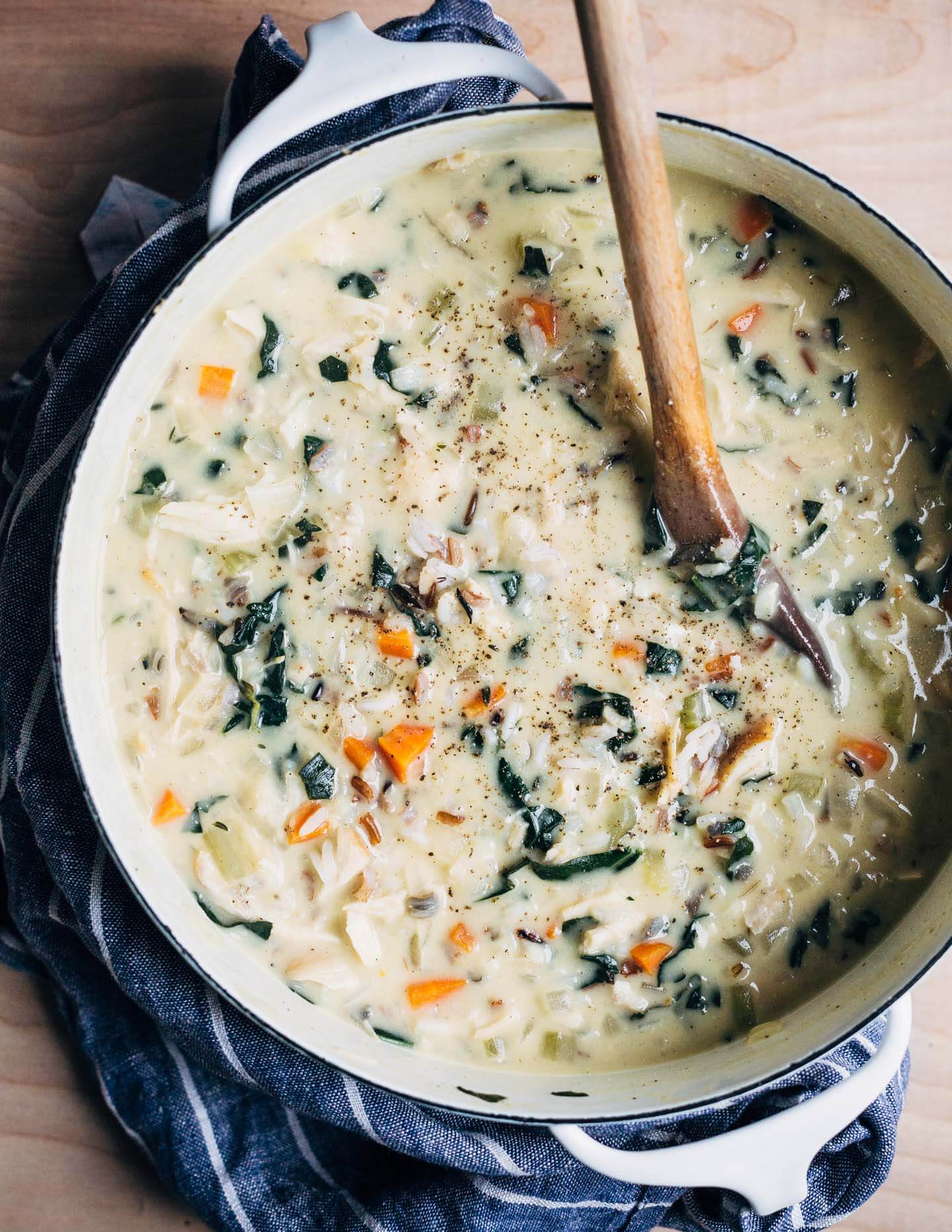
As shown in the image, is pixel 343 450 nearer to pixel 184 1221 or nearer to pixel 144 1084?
pixel 144 1084

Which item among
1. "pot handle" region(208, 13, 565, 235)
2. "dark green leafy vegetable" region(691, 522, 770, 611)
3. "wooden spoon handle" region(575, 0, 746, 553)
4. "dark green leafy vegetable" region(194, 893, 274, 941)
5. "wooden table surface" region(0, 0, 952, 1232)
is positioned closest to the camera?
"wooden spoon handle" region(575, 0, 746, 553)

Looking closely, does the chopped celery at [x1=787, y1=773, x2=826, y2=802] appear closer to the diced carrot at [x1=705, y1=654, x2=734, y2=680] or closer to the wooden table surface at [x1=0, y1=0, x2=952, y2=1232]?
the diced carrot at [x1=705, y1=654, x2=734, y2=680]

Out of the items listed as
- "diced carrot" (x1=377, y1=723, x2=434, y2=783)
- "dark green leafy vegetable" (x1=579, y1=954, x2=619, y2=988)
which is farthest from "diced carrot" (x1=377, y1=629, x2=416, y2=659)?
"dark green leafy vegetable" (x1=579, y1=954, x2=619, y2=988)

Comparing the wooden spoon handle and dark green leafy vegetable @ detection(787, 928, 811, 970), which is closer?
the wooden spoon handle

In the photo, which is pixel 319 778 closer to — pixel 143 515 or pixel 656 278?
pixel 143 515

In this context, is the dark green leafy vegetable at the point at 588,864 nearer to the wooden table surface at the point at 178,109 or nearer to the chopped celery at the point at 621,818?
the chopped celery at the point at 621,818

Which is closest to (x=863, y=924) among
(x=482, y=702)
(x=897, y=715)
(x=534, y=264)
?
(x=897, y=715)

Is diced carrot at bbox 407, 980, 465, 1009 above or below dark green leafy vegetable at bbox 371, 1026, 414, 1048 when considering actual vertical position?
above

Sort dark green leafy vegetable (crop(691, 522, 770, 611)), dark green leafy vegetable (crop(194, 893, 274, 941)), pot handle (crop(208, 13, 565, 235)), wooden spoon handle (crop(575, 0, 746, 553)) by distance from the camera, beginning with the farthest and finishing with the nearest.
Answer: dark green leafy vegetable (crop(194, 893, 274, 941))
dark green leafy vegetable (crop(691, 522, 770, 611))
pot handle (crop(208, 13, 565, 235))
wooden spoon handle (crop(575, 0, 746, 553))

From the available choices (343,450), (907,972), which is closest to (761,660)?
(907,972)
